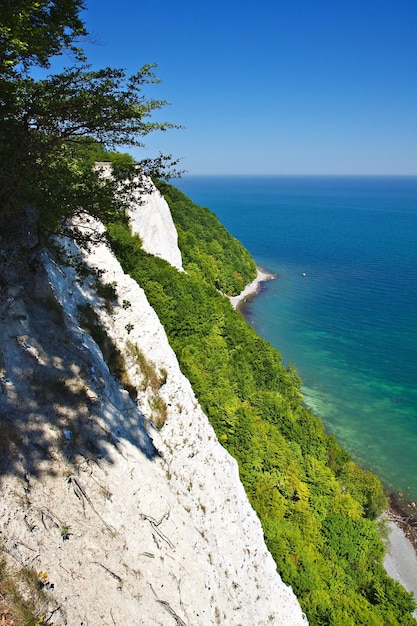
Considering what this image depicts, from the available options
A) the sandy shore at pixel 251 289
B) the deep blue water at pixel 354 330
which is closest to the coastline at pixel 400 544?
the deep blue water at pixel 354 330

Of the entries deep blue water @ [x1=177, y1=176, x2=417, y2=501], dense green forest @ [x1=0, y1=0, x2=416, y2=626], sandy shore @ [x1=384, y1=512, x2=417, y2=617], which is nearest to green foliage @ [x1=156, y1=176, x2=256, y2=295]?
deep blue water @ [x1=177, y1=176, x2=417, y2=501]

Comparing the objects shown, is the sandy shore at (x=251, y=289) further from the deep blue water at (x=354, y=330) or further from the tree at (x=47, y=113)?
the tree at (x=47, y=113)

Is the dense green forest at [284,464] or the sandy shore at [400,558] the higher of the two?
the dense green forest at [284,464]

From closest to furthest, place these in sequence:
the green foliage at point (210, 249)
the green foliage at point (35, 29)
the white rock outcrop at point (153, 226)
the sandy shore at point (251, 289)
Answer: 1. the green foliage at point (35, 29)
2. the white rock outcrop at point (153, 226)
3. the green foliage at point (210, 249)
4. the sandy shore at point (251, 289)

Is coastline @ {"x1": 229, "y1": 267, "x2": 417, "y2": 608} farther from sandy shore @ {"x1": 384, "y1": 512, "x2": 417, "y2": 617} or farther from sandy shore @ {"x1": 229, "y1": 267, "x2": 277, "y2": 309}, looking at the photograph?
sandy shore @ {"x1": 229, "y1": 267, "x2": 277, "y2": 309}

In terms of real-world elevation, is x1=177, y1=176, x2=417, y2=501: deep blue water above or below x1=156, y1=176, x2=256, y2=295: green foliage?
below

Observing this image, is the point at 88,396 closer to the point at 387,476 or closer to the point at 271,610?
the point at 271,610

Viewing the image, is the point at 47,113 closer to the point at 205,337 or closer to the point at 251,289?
the point at 205,337

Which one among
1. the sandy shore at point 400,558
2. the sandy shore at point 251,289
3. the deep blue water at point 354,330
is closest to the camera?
the sandy shore at point 400,558
